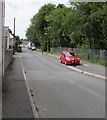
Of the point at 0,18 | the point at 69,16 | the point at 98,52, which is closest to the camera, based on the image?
the point at 0,18

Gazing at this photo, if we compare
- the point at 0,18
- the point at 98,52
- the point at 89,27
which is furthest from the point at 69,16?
the point at 0,18

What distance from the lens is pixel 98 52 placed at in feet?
82.9

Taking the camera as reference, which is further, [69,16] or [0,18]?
[69,16]

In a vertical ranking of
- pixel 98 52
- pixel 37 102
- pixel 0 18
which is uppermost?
pixel 0 18

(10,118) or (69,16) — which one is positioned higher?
(69,16)

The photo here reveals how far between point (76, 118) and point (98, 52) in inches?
Answer: 807

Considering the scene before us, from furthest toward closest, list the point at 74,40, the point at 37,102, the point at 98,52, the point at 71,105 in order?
the point at 74,40, the point at 98,52, the point at 37,102, the point at 71,105

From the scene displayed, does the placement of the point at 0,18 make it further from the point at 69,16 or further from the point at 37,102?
the point at 69,16

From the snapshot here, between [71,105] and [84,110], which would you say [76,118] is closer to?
[84,110]

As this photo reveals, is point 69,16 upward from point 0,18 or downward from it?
upward

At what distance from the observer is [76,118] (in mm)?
5488

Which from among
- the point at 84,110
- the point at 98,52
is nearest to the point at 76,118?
the point at 84,110

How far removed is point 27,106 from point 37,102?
42.6 inches

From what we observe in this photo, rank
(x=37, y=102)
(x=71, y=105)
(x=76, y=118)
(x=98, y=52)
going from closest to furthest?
(x=76, y=118)
(x=71, y=105)
(x=37, y=102)
(x=98, y=52)
